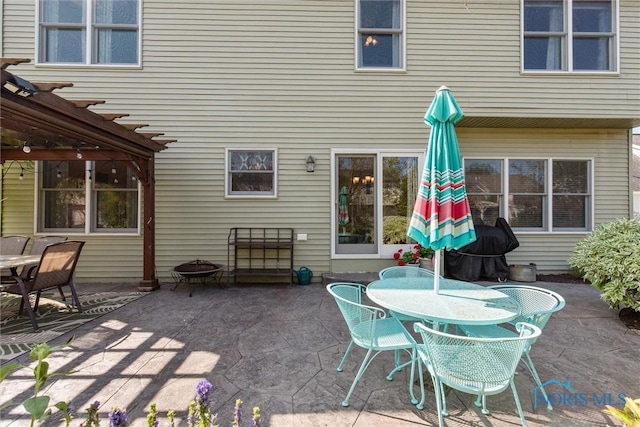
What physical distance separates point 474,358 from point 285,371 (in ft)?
5.33

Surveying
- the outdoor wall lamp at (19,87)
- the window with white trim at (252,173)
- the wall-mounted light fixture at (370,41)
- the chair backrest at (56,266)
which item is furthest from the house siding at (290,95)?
the outdoor wall lamp at (19,87)

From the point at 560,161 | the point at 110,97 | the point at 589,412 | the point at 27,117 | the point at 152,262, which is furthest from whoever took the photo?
the point at 560,161

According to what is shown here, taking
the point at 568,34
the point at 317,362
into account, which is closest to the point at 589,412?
the point at 317,362

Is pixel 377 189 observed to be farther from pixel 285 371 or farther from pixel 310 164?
pixel 285 371

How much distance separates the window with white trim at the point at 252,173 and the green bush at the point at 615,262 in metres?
5.02

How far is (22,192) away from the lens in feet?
18.2

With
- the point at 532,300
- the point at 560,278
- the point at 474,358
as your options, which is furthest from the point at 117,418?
the point at 560,278

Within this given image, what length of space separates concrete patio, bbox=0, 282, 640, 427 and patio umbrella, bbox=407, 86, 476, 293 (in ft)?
3.76

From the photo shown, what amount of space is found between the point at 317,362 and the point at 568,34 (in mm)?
7561

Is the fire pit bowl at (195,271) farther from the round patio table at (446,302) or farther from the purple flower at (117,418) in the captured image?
the purple flower at (117,418)

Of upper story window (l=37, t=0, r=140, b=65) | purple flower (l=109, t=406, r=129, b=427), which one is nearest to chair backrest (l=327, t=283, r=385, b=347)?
purple flower (l=109, t=406, r=129, b=427)

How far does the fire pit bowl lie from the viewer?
16.5ft

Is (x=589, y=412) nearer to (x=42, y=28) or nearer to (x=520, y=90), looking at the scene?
(x=520, y=90)

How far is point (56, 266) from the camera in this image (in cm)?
383
